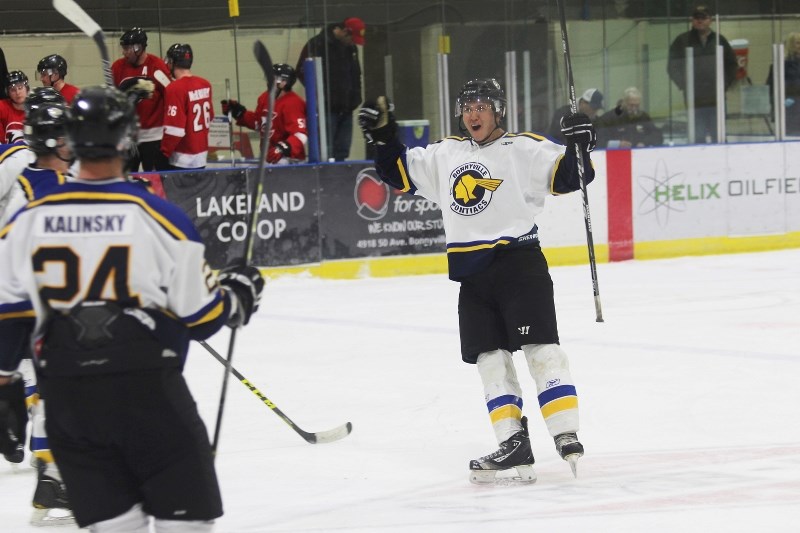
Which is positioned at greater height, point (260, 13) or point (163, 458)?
point (260, 13)

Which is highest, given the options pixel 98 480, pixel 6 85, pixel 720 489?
pixel 6 85

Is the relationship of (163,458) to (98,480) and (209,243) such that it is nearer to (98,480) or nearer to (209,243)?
(98,480)

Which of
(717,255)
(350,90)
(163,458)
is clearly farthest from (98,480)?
(717,255)

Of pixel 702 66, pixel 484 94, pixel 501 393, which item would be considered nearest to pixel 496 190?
pixel 484 94

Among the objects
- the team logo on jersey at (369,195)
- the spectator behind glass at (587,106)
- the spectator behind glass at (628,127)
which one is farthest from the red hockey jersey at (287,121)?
the spectator behind glass at (628,127)

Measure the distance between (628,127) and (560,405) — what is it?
671 centimetres

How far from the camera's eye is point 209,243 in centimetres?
859

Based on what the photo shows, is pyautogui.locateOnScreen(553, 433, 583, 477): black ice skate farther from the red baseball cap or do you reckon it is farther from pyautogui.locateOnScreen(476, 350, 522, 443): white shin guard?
the red baseball cap

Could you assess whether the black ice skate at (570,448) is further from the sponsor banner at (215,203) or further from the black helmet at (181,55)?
the black helmet at (181,55)

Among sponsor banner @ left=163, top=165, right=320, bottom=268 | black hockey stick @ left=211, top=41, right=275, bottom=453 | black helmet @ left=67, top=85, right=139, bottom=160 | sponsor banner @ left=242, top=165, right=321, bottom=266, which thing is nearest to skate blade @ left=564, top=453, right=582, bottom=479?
black hockey stick @ left=211, top=41, right=275, bottom=453

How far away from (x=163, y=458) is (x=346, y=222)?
6908 millimetres

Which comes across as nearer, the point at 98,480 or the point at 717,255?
the point at 98,480

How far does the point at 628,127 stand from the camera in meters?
10.1

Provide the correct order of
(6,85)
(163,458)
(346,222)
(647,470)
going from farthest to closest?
(346,222) < (6,85) < (647,470) < (163,458)
